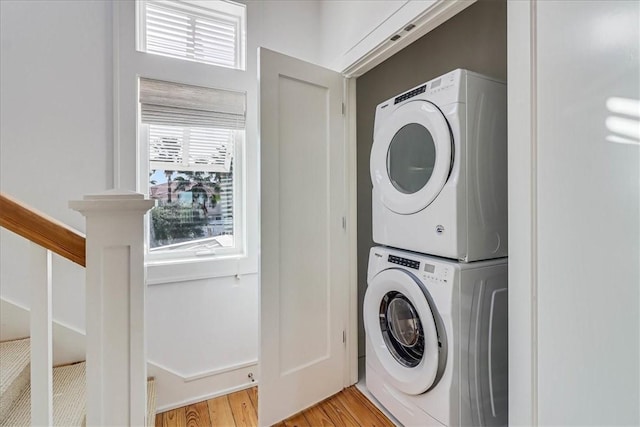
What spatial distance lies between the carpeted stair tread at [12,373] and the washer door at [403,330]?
157 centimetres

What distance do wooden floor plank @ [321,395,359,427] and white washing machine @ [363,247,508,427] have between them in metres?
0.27

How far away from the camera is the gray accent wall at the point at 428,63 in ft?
6.04

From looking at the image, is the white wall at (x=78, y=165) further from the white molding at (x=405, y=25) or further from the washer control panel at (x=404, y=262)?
the washer control panel at (x=404, y=262)

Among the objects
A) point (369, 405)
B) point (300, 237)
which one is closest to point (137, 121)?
point (300, 237)

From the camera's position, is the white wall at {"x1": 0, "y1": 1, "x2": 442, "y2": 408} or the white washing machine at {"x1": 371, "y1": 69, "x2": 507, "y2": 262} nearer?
the white washing machine at {"x1": 371, "y1": 69, "x2": 507, "y2": 262}

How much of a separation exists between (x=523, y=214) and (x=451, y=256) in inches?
14.0

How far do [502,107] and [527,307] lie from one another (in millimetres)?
950

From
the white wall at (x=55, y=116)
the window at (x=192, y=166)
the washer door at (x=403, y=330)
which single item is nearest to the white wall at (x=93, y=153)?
the white wall at (x=55, y=116)

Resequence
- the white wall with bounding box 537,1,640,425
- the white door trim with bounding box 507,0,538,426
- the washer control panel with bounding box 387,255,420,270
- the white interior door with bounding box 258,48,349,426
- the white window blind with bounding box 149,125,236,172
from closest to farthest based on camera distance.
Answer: the white wall with bounding box 537,1,640,425 → the white door trim with bounding box 507,0,538,426 → the washer control panel with bounding box 387,255,420,270 → the white interior door with bounding box 258,48,349,426 → the white window blind with bounding box 149,125,236,172

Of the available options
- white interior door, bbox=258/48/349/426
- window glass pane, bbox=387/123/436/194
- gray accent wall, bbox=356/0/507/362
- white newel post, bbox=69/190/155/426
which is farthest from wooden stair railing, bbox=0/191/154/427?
gray accent wall, bbox=356/0/507/362

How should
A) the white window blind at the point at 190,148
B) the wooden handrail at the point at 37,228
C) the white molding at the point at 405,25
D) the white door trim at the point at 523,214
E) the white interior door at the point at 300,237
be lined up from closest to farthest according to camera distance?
1. the wooden handrail at the point at 37,228
2. the white door trim at the point at 523,214
3. the white molding at the point at 405,25
4. the white interior door at the point at 300,237
5. the white window blind at the point at 190,148

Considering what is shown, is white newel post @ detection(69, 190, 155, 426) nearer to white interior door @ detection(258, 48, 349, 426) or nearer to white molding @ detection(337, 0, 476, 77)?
white interior door @ detection(258, 48, 349, 426)

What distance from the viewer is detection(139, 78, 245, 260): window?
189 cm

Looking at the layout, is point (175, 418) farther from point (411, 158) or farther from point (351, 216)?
point (411, 158)
